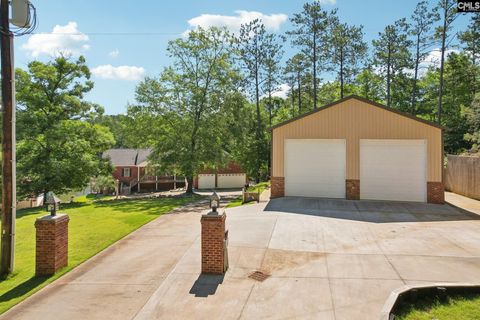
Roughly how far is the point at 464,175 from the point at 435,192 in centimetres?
417

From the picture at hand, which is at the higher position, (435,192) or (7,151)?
(7,151)

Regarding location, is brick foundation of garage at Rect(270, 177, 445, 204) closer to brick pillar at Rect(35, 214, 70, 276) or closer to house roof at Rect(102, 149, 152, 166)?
brick pillar at Rect(35, 214, 70, 276)

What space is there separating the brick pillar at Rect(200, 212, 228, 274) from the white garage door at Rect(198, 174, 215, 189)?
35.0 metres

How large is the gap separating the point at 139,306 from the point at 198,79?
20939 millimetres

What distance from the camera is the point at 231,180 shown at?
4372 centimetres

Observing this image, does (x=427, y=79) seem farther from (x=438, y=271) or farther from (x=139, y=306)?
(x=139, y=306)

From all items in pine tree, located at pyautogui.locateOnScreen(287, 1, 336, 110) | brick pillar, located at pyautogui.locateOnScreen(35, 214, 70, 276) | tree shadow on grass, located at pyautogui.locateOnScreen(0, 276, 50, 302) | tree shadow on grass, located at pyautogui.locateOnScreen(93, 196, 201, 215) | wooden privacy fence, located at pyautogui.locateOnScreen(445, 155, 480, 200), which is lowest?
tree shadow on grass, located at pyautogui.locateOnScreen(0, 276, 50, 302)

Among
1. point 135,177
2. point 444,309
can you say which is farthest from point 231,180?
point 444,309

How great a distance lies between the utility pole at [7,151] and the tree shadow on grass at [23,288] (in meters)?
0.98

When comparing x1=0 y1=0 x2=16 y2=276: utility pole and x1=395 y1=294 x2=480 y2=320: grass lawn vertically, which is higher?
x1=0 y1=0 x2=16 y2=276: utility pole

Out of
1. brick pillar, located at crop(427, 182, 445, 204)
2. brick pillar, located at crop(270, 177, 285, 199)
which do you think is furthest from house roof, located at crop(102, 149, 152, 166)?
brick pillar, located at crop(427, 182, 445, 204)

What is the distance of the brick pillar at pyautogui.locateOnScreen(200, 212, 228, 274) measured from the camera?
7797 millimetres

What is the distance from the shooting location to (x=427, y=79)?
120 feet

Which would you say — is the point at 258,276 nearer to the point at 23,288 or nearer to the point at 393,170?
the point at 23,288
